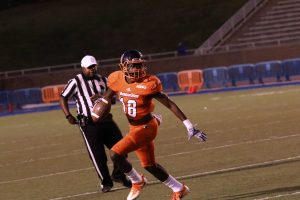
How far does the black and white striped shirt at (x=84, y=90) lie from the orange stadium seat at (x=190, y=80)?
20.7 metres

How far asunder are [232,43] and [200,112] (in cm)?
1686

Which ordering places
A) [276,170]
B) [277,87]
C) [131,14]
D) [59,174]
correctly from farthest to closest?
[131,14], [277,87], [59,174], [276,170]

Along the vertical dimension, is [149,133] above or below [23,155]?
above

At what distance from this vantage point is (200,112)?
20688 millimetres

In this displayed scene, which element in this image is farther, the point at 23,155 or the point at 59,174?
the point at 23,155

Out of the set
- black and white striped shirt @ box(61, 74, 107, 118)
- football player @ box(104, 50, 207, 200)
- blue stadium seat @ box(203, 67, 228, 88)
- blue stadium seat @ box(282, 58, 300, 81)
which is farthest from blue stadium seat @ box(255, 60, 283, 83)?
football player @ box(104, 50, 207, 200)

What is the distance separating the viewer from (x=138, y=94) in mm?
8297

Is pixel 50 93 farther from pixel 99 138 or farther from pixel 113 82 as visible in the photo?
pixel 113 82

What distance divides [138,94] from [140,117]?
25 centimetres

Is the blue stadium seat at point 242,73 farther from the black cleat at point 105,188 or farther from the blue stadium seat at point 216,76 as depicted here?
the black cleat at point 105,188

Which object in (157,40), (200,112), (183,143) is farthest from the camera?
(157,40)

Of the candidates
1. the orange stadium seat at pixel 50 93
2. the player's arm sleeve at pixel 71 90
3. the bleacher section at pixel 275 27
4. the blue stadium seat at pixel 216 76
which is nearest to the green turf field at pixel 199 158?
the player's arm sleeve at pixel 71 90

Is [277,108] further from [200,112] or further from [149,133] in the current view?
[149,133]

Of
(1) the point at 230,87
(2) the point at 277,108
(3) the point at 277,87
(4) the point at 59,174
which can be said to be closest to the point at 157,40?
(1) the point at 230,87
